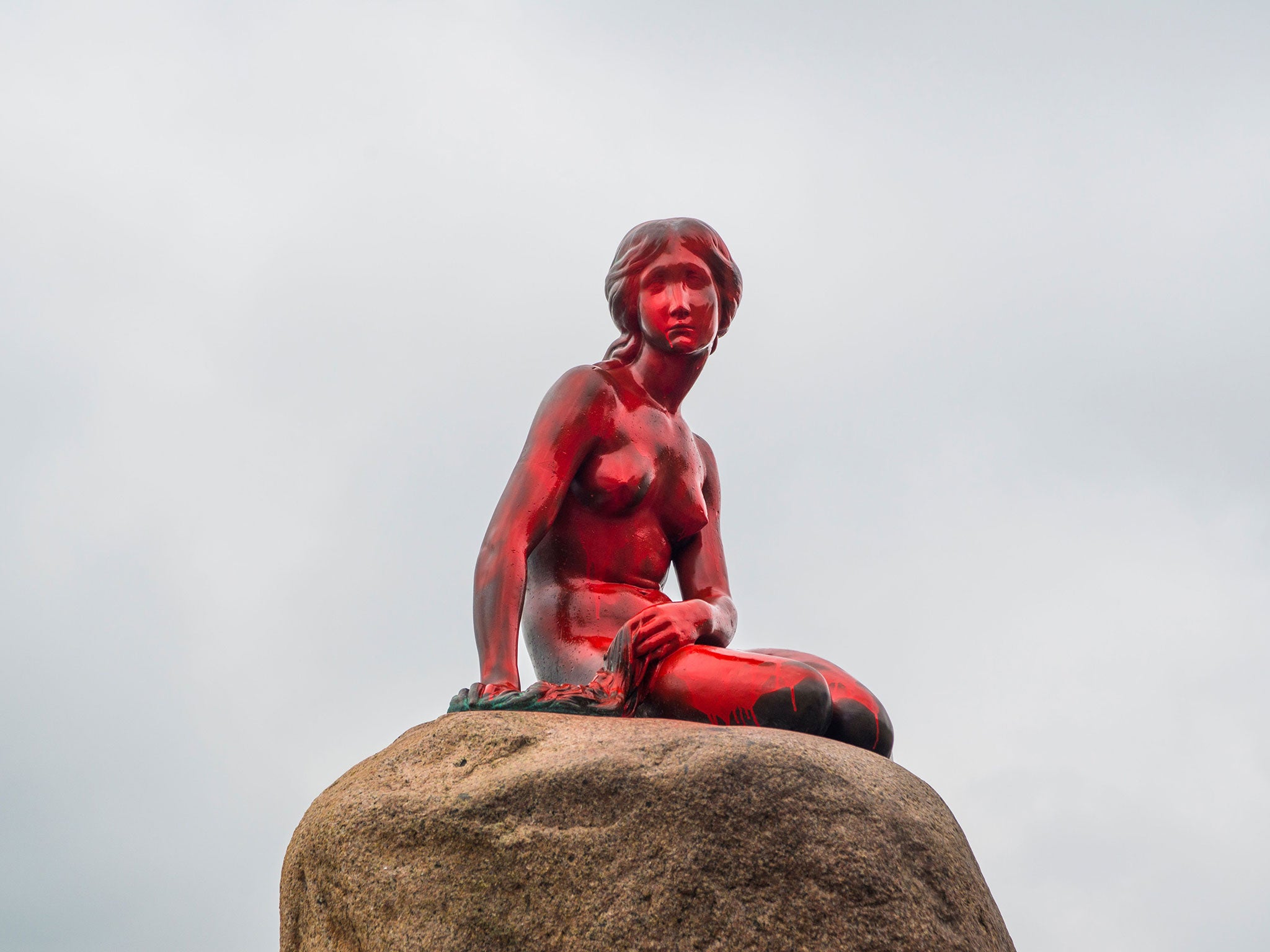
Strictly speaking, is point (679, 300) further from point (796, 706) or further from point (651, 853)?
point (651, 853)

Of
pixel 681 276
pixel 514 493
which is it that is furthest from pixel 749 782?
pixel 681 276

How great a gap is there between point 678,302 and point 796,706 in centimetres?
158

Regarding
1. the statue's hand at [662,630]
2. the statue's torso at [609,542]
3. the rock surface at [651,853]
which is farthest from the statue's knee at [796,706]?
the statue's torso at [609,542]

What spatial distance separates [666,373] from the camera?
5.18 m

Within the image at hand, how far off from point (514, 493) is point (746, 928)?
70.9 inches

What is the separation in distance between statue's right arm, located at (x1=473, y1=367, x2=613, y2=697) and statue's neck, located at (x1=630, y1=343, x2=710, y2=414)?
0.21 metres

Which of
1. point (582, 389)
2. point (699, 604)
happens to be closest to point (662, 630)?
point (699, 604)

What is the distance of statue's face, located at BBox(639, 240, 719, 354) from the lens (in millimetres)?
5004

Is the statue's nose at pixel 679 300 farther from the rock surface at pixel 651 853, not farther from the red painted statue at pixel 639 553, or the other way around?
the rock surface at pixel 651 853

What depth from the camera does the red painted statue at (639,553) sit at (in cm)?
428

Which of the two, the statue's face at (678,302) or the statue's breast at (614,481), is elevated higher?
the statue's face at (678,302)

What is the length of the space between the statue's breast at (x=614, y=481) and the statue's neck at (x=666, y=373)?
0.30m

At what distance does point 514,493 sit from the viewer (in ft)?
15.7

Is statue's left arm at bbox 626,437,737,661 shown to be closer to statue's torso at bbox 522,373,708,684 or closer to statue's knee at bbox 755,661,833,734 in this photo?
statue's torso at bbox 522,373,708,684
